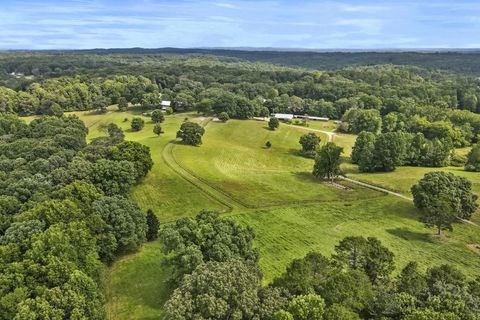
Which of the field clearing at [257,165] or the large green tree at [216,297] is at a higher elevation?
the large green tree at [216,297]

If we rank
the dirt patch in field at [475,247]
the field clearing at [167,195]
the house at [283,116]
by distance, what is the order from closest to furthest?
the dirt patch in field at [475,247]
the field clearing at [167,195]
the house at [283,116]

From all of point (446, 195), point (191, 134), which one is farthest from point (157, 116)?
point (446, 195)

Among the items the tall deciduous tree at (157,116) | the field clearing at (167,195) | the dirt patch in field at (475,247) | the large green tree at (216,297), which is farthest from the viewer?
the tall deciduous tree at (157,116)

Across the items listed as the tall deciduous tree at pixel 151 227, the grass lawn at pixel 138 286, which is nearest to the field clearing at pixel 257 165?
the tall deciduous tree at pixel 151 227

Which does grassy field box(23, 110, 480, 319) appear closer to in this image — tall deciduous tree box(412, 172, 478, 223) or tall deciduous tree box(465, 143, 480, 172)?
tall deciduous tree box(412, 172, 478, 223)

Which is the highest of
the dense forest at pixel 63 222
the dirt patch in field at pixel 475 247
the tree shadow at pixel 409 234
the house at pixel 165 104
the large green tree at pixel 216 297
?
the large green tree at pixel 216 297

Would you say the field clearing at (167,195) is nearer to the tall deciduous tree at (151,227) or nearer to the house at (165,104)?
the tall deciduous tree at (151,227)

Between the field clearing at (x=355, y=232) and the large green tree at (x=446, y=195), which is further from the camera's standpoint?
the large green tree at (x=446, y=195)
